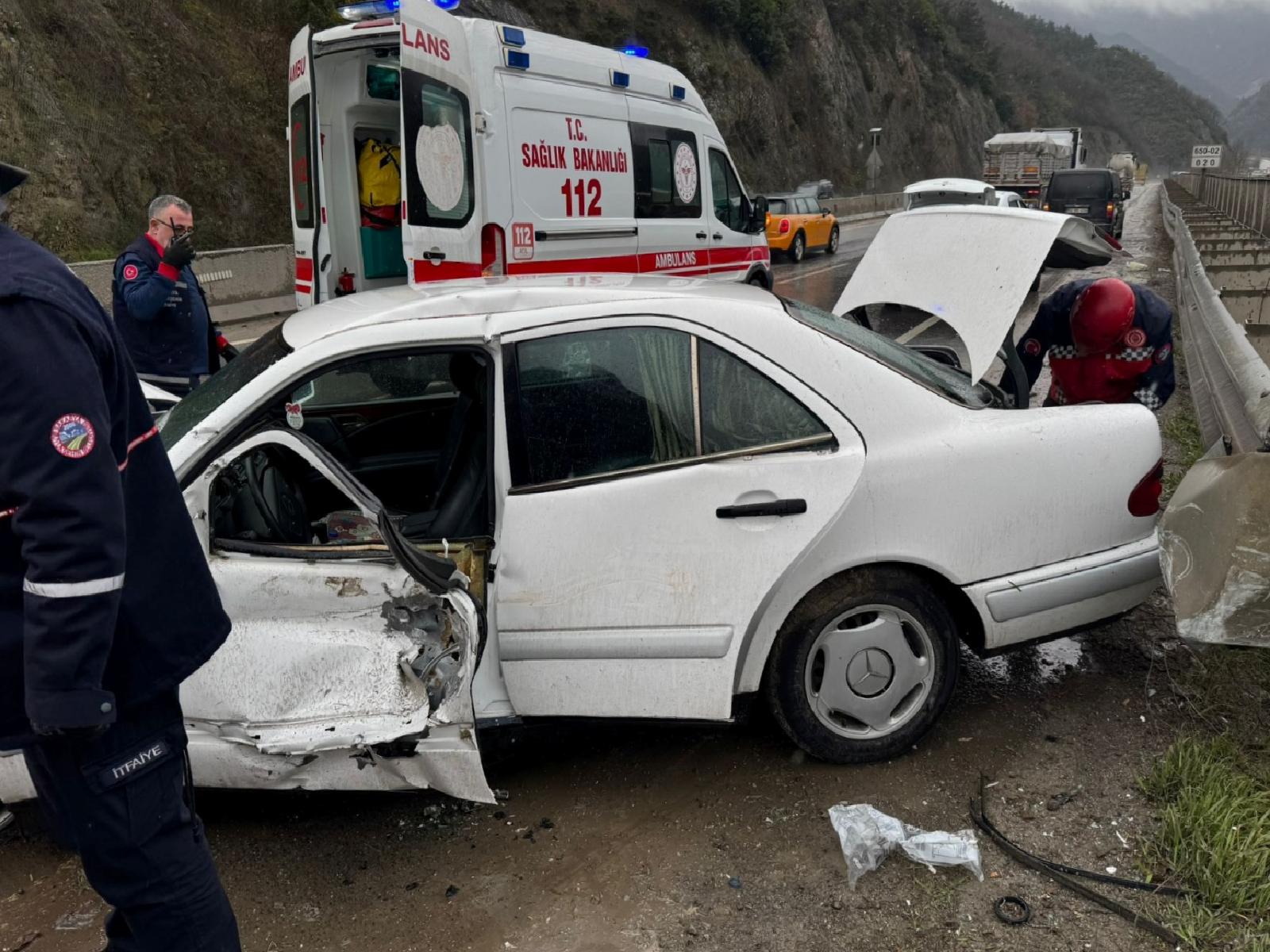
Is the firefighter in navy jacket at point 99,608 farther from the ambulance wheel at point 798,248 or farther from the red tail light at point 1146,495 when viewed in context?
the ambulance wheel at point 798,248

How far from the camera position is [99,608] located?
5.78 feet

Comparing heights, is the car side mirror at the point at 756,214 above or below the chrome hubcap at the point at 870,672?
above

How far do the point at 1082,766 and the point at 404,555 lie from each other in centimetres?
223

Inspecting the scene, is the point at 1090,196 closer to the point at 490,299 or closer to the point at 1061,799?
the point at 1061,799

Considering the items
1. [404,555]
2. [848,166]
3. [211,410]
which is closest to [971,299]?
[404,555]

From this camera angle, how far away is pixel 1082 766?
3254 millimetres

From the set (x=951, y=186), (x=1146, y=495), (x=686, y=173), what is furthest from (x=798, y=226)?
(x=1146, y=495)

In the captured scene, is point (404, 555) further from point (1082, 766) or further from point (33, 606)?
point (1082, 766)

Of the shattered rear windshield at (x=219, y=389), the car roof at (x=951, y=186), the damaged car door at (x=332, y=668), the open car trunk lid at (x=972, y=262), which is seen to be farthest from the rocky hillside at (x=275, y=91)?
the damaged car door at (x=332, y=668)

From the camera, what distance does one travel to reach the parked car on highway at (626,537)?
280 centimetres

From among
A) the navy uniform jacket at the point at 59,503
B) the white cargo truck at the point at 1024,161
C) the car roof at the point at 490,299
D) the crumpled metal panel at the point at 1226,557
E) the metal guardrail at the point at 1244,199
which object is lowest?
the crumpled metal panel at the point at 1226,557

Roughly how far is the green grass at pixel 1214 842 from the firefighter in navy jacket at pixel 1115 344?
1.78 meters

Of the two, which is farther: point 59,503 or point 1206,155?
point 1206,155

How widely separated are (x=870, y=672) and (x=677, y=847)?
80cm
